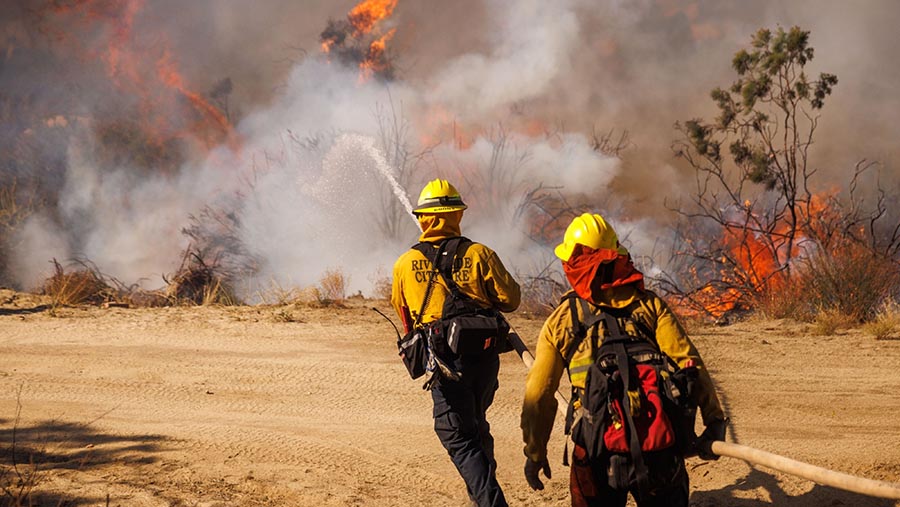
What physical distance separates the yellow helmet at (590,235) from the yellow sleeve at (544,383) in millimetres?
255

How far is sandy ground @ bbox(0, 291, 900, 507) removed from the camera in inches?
200

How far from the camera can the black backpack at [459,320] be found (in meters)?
4.14

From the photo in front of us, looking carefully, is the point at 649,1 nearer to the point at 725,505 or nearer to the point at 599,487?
the point at 725,505

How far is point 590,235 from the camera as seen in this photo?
3.01 meters

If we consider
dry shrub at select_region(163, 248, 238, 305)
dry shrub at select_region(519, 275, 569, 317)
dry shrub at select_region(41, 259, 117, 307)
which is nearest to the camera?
dry shrub at select_region(519, 275, 569, 317)

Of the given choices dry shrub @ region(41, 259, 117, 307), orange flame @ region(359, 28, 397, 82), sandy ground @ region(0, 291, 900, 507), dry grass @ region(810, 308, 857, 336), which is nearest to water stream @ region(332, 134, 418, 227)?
orange flame @ region(359, 28, 397, 82)

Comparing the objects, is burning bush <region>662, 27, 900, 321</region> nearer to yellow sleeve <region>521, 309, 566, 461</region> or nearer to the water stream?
the water stream

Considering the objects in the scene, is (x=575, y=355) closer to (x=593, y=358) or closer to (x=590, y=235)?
(x=593, y=358)

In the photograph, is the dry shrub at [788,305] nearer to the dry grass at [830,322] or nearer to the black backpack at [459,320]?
the dry grass at [830,322]

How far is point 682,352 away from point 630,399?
27 cm

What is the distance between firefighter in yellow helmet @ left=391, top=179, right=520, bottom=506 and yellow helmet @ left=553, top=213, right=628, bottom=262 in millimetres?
1205

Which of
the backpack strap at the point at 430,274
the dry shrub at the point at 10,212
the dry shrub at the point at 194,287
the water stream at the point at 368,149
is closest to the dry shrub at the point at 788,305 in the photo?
the dry shrub at the point at 194,287

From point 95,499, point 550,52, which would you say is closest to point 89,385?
point 95,499

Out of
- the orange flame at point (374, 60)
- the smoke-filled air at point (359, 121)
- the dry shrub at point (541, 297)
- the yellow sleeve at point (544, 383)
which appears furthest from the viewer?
the orange flame at point (374, 60)
